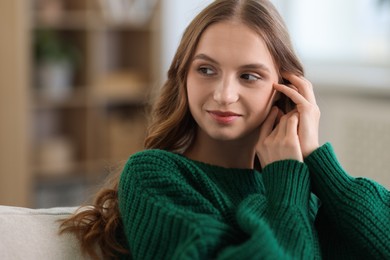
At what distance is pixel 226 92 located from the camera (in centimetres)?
124

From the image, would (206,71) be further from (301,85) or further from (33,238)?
(33,238)

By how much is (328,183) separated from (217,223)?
0.96ft

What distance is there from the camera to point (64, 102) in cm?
370

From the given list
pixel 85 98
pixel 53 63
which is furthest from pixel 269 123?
pixel 85 98

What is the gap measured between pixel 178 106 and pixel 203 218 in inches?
12.8

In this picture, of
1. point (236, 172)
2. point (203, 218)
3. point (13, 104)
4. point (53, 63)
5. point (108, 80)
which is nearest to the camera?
point (203, 218)

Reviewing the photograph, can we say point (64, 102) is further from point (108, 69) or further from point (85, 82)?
point (108, 69)

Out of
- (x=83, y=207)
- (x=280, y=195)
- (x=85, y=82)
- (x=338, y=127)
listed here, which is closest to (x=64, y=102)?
(x=85, y=82)

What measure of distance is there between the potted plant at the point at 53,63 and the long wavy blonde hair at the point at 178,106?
2.22 metres

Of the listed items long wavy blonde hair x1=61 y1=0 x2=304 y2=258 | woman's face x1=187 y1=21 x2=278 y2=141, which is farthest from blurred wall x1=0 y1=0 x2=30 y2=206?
woman's face x1=187 y1=21 x2=278 y2=141

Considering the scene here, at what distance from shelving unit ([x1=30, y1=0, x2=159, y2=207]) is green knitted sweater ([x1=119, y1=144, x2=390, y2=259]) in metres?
2.24

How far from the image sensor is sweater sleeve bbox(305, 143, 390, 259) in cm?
127

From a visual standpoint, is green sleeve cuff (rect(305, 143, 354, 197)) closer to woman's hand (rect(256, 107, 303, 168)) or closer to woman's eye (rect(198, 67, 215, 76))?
woman's hand (rect(256, 107, 303, 168))

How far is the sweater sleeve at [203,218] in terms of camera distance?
109 cm
